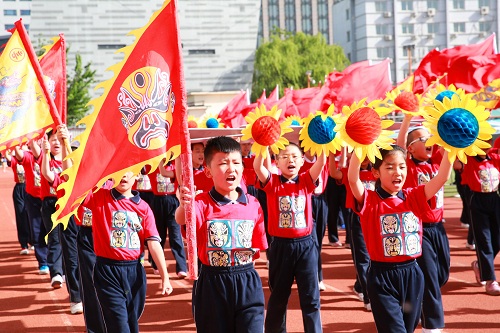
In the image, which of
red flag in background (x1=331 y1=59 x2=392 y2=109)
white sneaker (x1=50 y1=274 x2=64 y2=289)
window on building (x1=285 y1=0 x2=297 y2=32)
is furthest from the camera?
window on building (x1=285 y1=0 x2=297 y2=32)

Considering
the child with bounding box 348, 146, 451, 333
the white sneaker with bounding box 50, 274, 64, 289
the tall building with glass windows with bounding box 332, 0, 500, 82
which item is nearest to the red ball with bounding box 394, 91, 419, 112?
the child with bounding box 348, 146, 451, 333

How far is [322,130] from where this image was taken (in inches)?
217

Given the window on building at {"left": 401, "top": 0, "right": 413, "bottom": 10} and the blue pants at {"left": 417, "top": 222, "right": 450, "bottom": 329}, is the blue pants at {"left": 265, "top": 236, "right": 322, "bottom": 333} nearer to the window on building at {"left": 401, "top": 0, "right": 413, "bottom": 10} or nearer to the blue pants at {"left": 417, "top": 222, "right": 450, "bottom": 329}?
the blue pants at {"left": 417, "top": 222, "right": 450, "bottom": 329}

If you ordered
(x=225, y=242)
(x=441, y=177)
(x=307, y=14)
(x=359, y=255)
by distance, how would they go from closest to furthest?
1. (x=225, y=242)
2. (x=441, y=177)
3. (x=359, y=255)
4. (x=307, y=14)

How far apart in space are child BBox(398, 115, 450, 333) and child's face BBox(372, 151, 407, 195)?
2.49 feet

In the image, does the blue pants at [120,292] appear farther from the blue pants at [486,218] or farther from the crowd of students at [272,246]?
the blue pants at [486,218]

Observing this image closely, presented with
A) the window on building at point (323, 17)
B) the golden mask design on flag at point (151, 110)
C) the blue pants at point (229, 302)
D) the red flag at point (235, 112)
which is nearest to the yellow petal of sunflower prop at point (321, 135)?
the blue pants at point (229, 302)

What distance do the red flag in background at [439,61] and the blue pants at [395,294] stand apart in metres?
8.86

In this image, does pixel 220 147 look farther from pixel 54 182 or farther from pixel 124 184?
pixel 54 182

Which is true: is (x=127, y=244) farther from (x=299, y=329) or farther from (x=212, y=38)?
(x=212, y=38)

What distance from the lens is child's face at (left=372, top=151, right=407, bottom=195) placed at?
520cm

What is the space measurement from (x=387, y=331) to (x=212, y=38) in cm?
5558

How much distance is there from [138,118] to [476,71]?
9.19 metres

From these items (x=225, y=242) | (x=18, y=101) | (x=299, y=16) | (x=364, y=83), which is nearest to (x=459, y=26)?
(x=364, y=83)
